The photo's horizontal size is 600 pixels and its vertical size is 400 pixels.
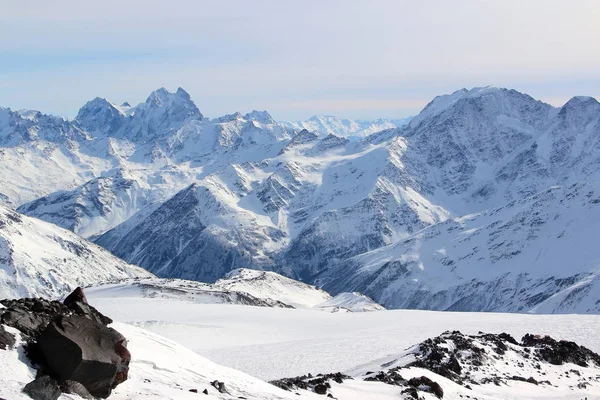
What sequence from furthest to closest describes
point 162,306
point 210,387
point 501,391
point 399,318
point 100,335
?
point 162,306 < point 399,318 < point 501,391 < point 210,387 < point 100,335

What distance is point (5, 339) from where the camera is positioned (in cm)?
2291

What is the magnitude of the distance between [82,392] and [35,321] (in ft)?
14.6

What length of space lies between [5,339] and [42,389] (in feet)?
9.62

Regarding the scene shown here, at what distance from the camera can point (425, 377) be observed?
38.4 m

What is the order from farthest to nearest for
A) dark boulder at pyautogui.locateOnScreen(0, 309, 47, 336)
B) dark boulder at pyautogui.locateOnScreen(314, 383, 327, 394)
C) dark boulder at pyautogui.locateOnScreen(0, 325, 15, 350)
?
dark boulder at pyautogui.locateOnScreen(314, 383, 327, 394) → dark boulder at pyautogui.locateOnScreen(0, 309, 47, 336) → dark boulder at pyautogui.locateOnScreen(0, 325, 15, 350)

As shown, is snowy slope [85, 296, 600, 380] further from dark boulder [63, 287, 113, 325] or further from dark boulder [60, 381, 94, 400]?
dark boulder [60, 381, 94, 400]

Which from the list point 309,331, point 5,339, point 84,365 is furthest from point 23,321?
point 309,331

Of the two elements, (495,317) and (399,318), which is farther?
(399,318)

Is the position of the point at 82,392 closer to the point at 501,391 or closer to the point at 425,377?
the point at 425,377

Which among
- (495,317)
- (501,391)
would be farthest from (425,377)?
(495,317)

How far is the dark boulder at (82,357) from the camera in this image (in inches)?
883

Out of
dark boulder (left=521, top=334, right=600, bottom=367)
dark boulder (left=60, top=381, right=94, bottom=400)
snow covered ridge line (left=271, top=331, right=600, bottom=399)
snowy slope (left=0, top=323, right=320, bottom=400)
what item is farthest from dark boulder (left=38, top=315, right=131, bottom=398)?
dark boulder (left=521, top=334, right=600, bottom=367)

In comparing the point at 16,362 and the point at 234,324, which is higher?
the point at 16,362

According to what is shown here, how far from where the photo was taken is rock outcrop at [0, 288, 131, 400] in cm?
2200
